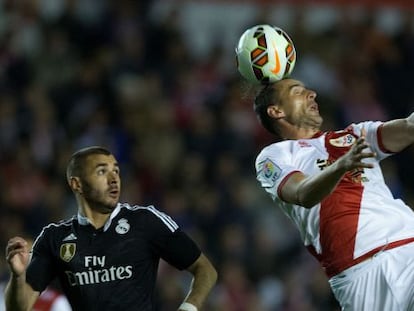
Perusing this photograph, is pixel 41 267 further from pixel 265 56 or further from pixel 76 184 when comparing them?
pixel 265 56

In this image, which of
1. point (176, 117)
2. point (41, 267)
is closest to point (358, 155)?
point (41, 267)

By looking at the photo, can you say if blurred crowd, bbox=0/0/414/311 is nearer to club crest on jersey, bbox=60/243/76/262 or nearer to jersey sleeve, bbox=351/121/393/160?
club crest on jersey, bbox=60/243/76/262

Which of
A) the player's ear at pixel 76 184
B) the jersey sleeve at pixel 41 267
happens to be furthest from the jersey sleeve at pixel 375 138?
the jersey sleeve at pixel 41 267

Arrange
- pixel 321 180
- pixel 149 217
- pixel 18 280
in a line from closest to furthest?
pixel 321 180, pixel 18 280, pixel 149 217

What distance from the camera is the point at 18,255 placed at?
6457 millimetres

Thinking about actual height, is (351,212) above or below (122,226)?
below

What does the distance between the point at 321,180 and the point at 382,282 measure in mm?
798

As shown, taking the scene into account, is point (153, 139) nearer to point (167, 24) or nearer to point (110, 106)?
point (110, 106)

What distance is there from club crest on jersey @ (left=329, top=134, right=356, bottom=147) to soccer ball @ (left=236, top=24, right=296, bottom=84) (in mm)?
550

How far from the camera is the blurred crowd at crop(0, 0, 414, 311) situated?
1130 cm

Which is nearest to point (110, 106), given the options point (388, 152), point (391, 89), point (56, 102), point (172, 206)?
point (56, 102)

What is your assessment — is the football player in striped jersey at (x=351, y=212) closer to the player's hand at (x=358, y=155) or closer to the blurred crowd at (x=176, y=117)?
the player's hand at (x=358, y=155)

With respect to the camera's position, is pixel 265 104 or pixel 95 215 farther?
pixel 265 104

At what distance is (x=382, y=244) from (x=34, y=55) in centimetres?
700
